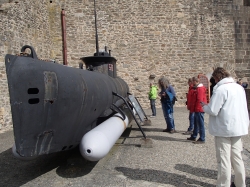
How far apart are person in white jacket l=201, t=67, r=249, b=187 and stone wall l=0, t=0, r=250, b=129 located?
30.2 feet

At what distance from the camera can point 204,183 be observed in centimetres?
295

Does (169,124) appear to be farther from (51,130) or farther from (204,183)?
(51,130)

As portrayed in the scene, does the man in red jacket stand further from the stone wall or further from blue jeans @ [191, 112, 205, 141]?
the stone wall

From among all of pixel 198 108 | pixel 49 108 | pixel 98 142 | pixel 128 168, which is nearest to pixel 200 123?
pixel 198 108

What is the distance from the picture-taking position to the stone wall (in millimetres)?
11453

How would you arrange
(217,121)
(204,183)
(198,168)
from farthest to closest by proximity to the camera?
(198,168), (204,183), (217,121)

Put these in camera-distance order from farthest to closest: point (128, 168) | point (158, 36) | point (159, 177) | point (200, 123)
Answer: point (158, 36), point (200, 123), point (128, 168), point (159, 177)

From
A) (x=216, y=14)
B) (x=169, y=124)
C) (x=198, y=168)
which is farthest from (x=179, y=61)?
(x=198, y=168)

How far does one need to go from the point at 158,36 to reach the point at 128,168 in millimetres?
9296

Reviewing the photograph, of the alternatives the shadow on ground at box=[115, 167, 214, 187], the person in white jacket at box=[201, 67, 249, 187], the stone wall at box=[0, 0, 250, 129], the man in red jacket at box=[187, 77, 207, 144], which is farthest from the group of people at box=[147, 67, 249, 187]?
the stone wall at box=[0, 0, 250, 129]

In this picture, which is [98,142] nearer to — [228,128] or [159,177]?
[159,177]

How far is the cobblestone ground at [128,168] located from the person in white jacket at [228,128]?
43cm

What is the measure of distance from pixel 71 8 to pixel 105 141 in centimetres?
985

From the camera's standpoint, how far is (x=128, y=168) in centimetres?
352
